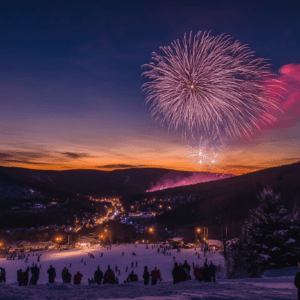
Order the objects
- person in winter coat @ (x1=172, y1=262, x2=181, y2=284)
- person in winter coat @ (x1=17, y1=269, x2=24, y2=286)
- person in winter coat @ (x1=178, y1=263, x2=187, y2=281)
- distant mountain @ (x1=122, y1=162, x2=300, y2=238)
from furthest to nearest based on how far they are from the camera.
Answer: distant mountain @ (x1=122, y1=162, x2=300, y2=238)
person in winter coat @ (x1=17, y1=269, x2=24, y2=286)
person in winter coat @ (x1=178, y1=263, x2=187, y2=281)
person in winter coat @ (x1=172, y1=262, x2=181, y2=284)

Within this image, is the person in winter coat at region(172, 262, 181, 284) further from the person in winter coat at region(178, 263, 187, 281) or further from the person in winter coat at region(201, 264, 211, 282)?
the person in winter coat at region(201, 264, 211, 282)

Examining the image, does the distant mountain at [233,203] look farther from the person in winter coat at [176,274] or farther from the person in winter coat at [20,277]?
the person in winter coat at [20,277]

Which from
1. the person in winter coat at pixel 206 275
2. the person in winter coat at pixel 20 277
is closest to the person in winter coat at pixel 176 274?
the person in winter coat at pixel 206 275

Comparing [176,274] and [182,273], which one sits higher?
[176,274]

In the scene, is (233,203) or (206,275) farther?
(233,203)

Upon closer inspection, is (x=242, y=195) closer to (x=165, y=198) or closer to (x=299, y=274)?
(x=165, y=198)

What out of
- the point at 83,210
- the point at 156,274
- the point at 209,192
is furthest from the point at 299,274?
the point at 83,210

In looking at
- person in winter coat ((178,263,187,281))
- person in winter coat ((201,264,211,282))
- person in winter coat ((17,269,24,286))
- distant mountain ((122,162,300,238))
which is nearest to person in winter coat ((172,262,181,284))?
person in winter coat ((178,263,187,281))

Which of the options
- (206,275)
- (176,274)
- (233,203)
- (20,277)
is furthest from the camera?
(233,203)

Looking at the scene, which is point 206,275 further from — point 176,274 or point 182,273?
point 176,274

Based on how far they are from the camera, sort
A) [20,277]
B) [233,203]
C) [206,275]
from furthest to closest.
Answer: [233,203] → [206,275] → [20,277]

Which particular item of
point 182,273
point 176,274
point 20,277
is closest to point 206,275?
point 182,273

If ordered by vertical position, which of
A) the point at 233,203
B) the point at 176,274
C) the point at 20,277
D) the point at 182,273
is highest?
the point at 176,274
